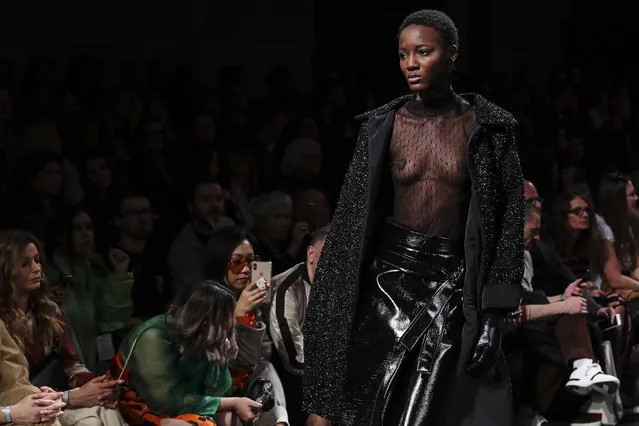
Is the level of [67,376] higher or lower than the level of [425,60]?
lower

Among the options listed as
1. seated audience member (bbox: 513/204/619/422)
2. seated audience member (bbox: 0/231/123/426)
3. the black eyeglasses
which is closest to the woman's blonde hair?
seated audience member (bbox: 0/231/123/426)

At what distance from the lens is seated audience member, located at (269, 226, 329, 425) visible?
593 cm

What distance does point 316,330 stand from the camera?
4277 mm

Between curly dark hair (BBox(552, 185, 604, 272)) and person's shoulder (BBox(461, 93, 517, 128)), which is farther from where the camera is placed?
curly dark hair (BBox(552, 185, 604, 272))

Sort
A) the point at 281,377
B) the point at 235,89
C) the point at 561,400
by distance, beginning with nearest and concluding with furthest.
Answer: the point at 281,377
the point at 561,400
the point at 235,89

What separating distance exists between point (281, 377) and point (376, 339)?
1.87 metres

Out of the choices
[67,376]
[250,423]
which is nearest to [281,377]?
[250,423]

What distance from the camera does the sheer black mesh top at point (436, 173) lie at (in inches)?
163

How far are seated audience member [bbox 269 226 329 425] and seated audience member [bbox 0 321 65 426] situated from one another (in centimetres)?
124

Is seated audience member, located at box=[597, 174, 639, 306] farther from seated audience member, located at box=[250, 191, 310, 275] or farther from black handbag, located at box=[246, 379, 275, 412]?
black handbag, located at box=[246, 379, 275, 412]

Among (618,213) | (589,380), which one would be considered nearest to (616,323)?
(589,380)

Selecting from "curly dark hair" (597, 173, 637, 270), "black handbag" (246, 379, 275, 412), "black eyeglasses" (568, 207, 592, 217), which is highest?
"black eyeglasses" (568, 207, 592, 217)

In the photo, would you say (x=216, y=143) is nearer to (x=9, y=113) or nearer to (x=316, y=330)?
(x=9, y=113)

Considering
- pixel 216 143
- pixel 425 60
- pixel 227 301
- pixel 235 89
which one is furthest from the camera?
pixel 235 89
